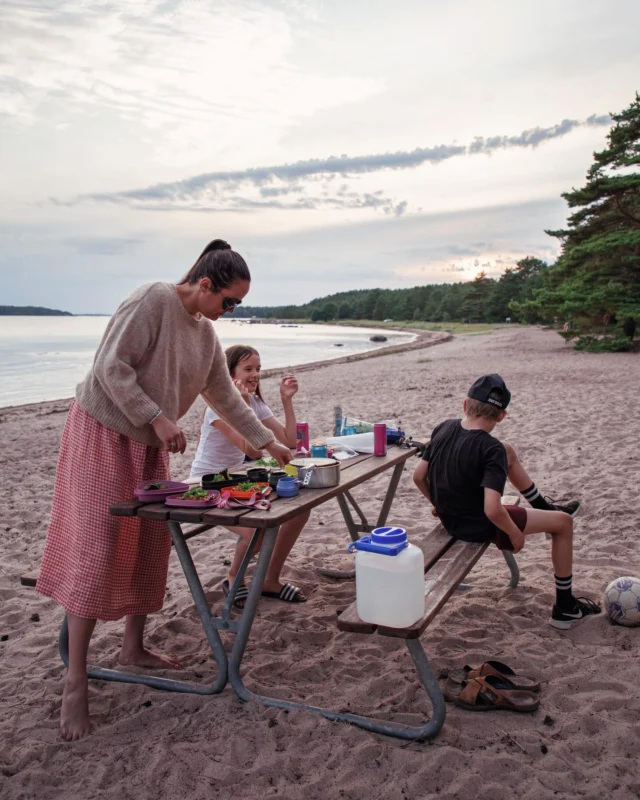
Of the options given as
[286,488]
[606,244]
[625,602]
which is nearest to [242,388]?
[286,488]

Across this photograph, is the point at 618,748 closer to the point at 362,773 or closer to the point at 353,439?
the point at 362,773

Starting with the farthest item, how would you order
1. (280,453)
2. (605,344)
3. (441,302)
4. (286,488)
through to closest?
(441,302) < (605,344) < (280,453) < (286,488)

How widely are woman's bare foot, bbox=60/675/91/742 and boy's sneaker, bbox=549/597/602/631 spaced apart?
2360 millimetres

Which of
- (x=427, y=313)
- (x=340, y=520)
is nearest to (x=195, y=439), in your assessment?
(x=340, y=520)

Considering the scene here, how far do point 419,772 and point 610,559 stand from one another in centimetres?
255

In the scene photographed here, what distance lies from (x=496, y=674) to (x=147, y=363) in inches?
79.9

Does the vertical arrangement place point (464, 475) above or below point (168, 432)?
below

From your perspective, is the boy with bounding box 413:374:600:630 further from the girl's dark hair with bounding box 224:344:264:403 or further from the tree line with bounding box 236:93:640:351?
the tree line with bounding box 236:93:640:351

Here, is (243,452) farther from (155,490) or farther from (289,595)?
(155,490)

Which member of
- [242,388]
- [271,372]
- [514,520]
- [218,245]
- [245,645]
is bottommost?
[271,372]

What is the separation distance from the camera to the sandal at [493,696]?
269 centimetres

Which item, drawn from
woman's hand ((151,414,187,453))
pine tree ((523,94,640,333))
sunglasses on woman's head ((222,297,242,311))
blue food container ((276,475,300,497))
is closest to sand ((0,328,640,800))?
blue food container ((276,475,300,497))

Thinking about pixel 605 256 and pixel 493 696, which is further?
pixel 605 256

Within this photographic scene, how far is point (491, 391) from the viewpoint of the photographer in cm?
331
